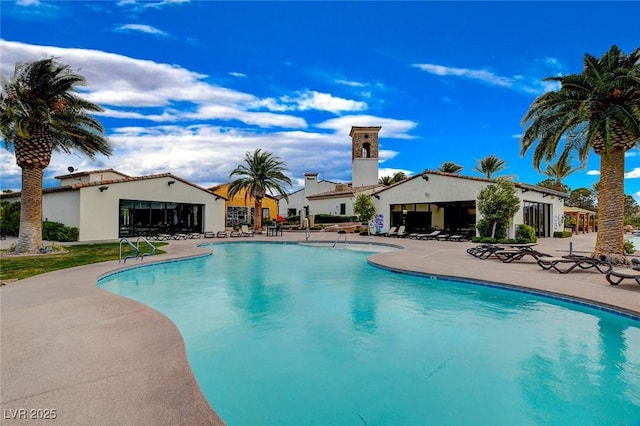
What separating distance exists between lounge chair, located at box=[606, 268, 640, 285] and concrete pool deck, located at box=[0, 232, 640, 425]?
229 mm

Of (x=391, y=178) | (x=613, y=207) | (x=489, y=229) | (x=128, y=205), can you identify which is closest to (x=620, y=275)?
(x=613, y=207)

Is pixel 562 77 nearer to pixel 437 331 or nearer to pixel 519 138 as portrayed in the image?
pixel 519 138

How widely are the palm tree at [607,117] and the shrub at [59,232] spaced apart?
2615cm

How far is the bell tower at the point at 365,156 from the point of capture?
46.8 metres

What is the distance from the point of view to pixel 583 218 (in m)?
37.0

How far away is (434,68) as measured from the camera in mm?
22438

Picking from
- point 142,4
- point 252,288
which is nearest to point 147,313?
point 252,288

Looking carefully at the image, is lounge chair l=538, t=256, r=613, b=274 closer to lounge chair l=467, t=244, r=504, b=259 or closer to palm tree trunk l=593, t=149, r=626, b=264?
palm tree trunk l=593, t=149, r=626, b=264

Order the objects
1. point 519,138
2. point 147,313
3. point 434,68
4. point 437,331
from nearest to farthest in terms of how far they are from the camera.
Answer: point 147,313 → point 437,331 → point 519,138 → point 434,68

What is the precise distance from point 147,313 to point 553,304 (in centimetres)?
893

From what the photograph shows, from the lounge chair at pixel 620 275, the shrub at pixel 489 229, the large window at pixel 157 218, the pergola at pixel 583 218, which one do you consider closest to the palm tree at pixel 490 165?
the pergola at pixel 583 218

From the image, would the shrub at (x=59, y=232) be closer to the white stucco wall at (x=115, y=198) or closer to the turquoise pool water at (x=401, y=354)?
the white stucco wall at (x=115, y=198)

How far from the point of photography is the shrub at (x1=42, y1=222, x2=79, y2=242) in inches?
860

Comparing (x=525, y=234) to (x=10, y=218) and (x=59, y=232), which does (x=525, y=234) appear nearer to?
(x=59, y=232)
